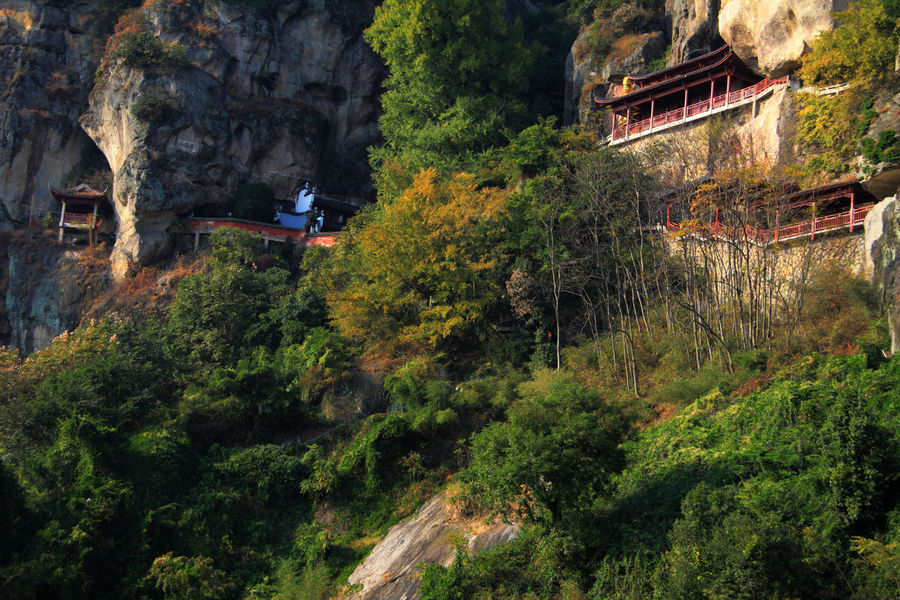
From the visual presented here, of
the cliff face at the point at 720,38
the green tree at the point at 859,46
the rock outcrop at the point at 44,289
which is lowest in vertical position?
the rock outcrop at the point at 44,289

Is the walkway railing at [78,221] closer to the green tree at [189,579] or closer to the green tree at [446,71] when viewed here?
the green tree at [446,71]

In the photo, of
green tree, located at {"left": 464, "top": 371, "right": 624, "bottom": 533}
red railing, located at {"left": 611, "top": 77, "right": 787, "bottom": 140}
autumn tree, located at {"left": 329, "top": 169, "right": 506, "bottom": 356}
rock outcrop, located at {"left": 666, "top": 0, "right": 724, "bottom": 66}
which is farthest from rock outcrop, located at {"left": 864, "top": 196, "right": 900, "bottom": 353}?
rock outcrop, located at {"left": 666, "top": 0, "right": 724, "bottom": 66}

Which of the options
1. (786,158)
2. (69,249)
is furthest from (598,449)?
(69,249)

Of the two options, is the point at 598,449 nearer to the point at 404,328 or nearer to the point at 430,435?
the point at 430,435

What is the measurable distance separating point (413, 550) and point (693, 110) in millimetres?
19183

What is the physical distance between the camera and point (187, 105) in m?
33.6

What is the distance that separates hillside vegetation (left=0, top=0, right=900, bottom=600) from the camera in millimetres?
13094

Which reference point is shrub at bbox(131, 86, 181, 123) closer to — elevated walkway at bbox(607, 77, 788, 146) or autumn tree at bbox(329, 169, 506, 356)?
autumn tree at bbox(329, 169, 506, 356)

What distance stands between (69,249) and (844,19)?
30.6 m

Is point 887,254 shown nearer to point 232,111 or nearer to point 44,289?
point 232,111

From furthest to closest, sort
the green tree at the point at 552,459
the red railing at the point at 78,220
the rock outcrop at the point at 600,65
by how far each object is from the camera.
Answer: the red railing at the point at 78,220, the rock outcrop at the point at 600,65, the green tree at the point at 552,459

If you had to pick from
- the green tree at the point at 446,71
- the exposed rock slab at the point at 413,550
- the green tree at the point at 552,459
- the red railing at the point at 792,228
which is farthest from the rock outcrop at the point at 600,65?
the green tree at the point at 552,459

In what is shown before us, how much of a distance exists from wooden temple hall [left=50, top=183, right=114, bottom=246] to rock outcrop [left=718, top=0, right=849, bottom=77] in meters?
26.0

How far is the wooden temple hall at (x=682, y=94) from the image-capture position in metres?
27.2
